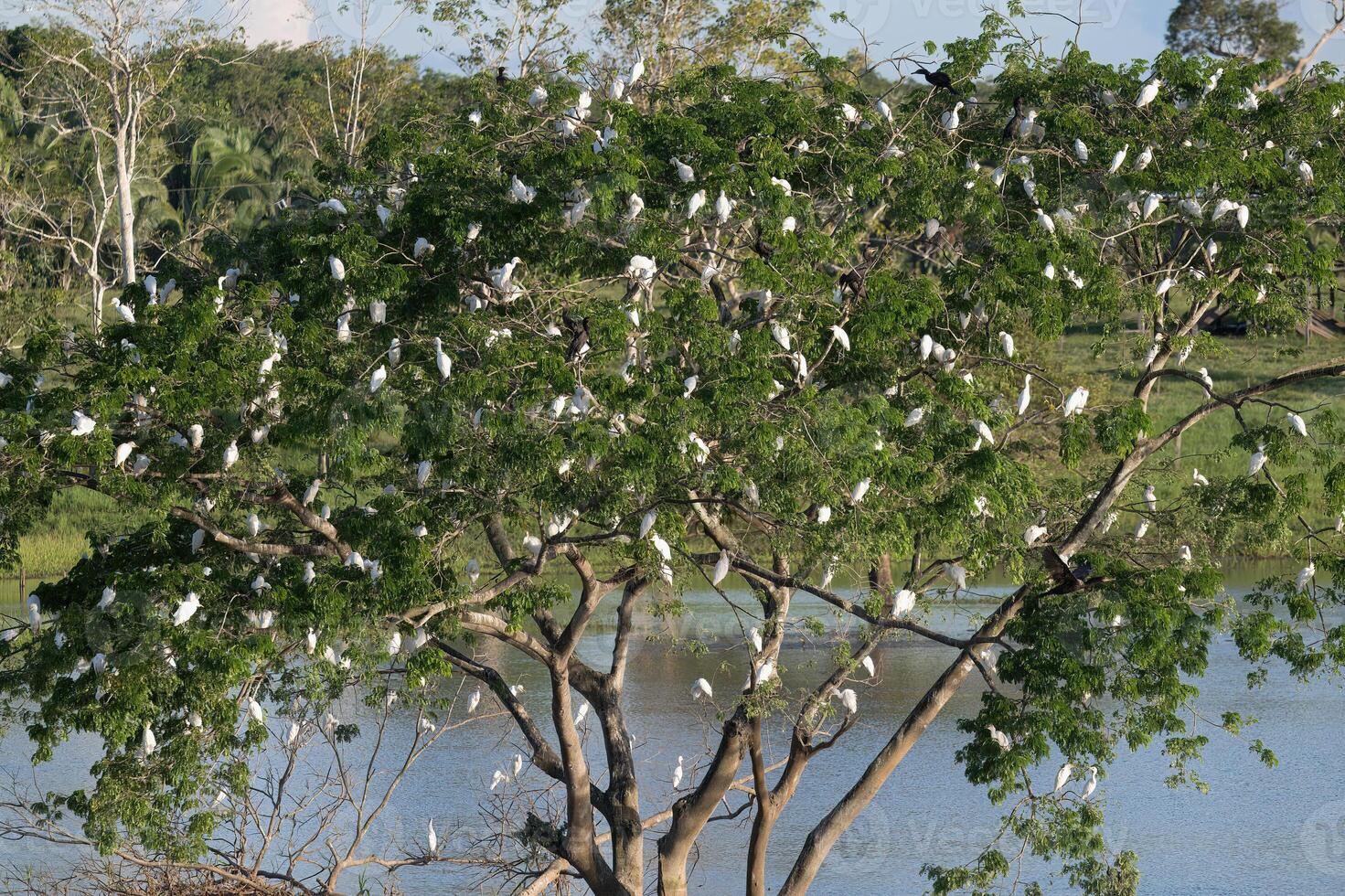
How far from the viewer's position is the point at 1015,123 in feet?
24.6

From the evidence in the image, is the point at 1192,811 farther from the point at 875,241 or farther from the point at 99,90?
the point at 99,90

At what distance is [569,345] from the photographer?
22.1 ft

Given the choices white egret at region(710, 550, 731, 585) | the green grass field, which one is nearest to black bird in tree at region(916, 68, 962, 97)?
white egret at region(710, 550, 731, 585)

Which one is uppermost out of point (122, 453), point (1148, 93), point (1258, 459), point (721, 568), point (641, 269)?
point (1148, 93)

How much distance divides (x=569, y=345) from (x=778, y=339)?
3.03 ft

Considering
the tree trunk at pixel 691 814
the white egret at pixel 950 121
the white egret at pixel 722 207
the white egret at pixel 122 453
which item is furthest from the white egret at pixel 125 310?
the white egret at pixel 950 121

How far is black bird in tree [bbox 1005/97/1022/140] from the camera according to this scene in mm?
7484

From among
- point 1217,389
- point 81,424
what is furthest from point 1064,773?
point 1217,389

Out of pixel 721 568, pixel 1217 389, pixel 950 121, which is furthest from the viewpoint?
pixel 1217 389

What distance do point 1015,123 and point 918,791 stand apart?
6.29m

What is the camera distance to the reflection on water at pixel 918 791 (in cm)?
1039

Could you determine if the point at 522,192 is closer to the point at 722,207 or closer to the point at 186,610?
the point at 722,207

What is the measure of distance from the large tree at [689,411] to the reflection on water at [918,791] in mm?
1597

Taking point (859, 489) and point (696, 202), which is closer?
point (859, 489)
